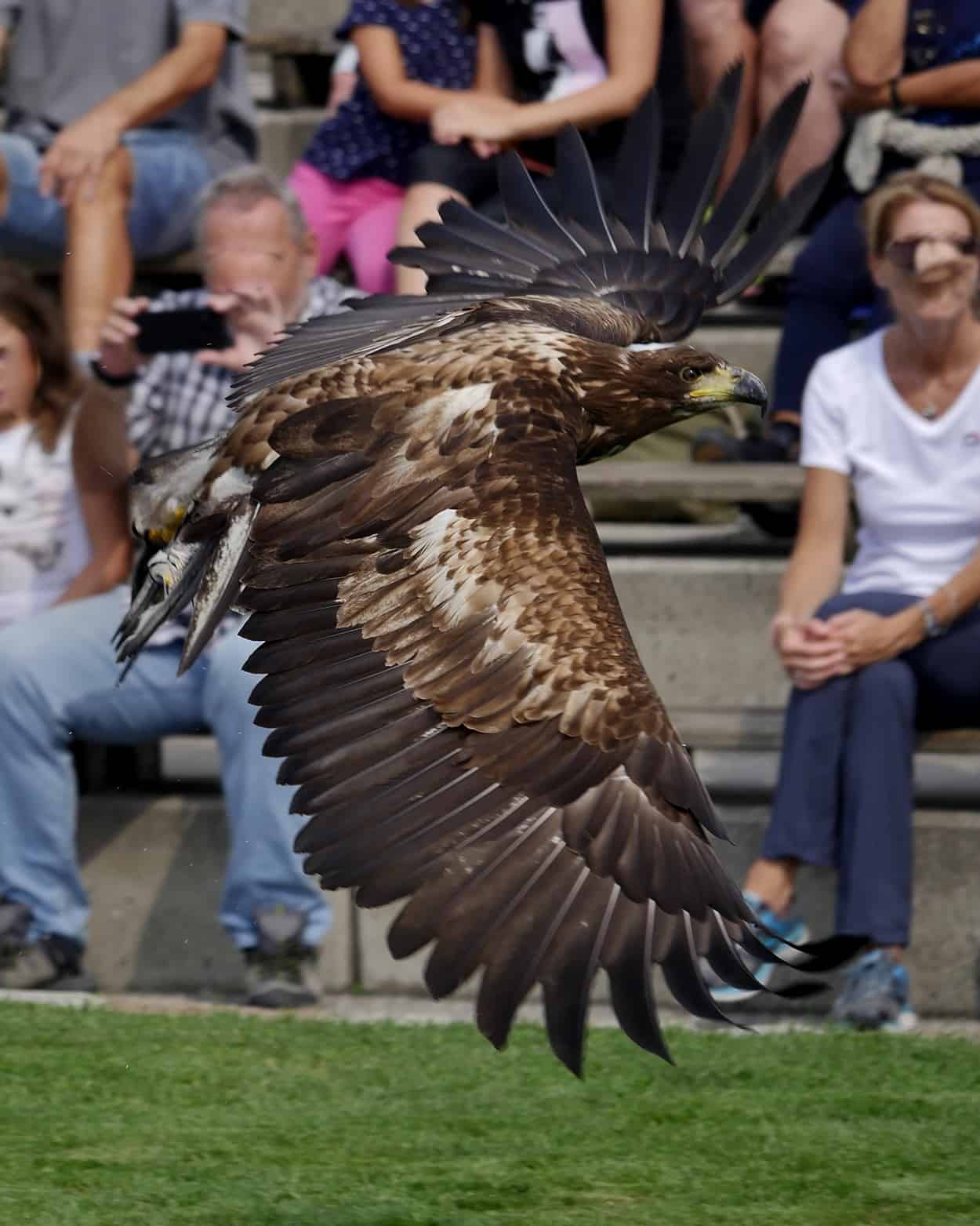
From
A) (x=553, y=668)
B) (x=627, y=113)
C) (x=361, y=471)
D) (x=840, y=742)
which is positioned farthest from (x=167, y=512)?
(x=627, y=113)

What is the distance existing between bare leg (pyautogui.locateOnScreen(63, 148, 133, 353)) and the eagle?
197cm

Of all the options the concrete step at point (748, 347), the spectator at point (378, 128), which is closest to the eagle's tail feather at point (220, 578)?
the spectator at point (378, 128)

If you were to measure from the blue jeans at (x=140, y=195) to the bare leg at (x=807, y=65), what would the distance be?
1.69m

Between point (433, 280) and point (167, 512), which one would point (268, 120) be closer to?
point (433, 280)

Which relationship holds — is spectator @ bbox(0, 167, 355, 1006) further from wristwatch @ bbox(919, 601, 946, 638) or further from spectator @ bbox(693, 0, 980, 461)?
wristwatch @ bbox(919, 601, 946, 638)

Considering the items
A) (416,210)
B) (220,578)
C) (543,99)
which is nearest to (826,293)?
(543,99)

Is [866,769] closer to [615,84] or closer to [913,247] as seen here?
[913,247]

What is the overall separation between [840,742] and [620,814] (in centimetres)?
168

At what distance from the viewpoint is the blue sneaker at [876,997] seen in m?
A: 5.17

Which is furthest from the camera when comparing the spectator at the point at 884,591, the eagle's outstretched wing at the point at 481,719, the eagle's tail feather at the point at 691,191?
the eagle's tail feather at the point at 691,191

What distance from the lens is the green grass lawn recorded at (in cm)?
400

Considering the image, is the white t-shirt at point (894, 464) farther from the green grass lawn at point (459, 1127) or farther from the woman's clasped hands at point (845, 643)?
the green grass lawn at point (459, 1127)

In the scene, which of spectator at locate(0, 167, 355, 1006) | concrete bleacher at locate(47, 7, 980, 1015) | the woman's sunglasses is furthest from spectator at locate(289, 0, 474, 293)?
Result: the woman's sunglasses

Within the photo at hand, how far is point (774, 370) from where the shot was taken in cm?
670
